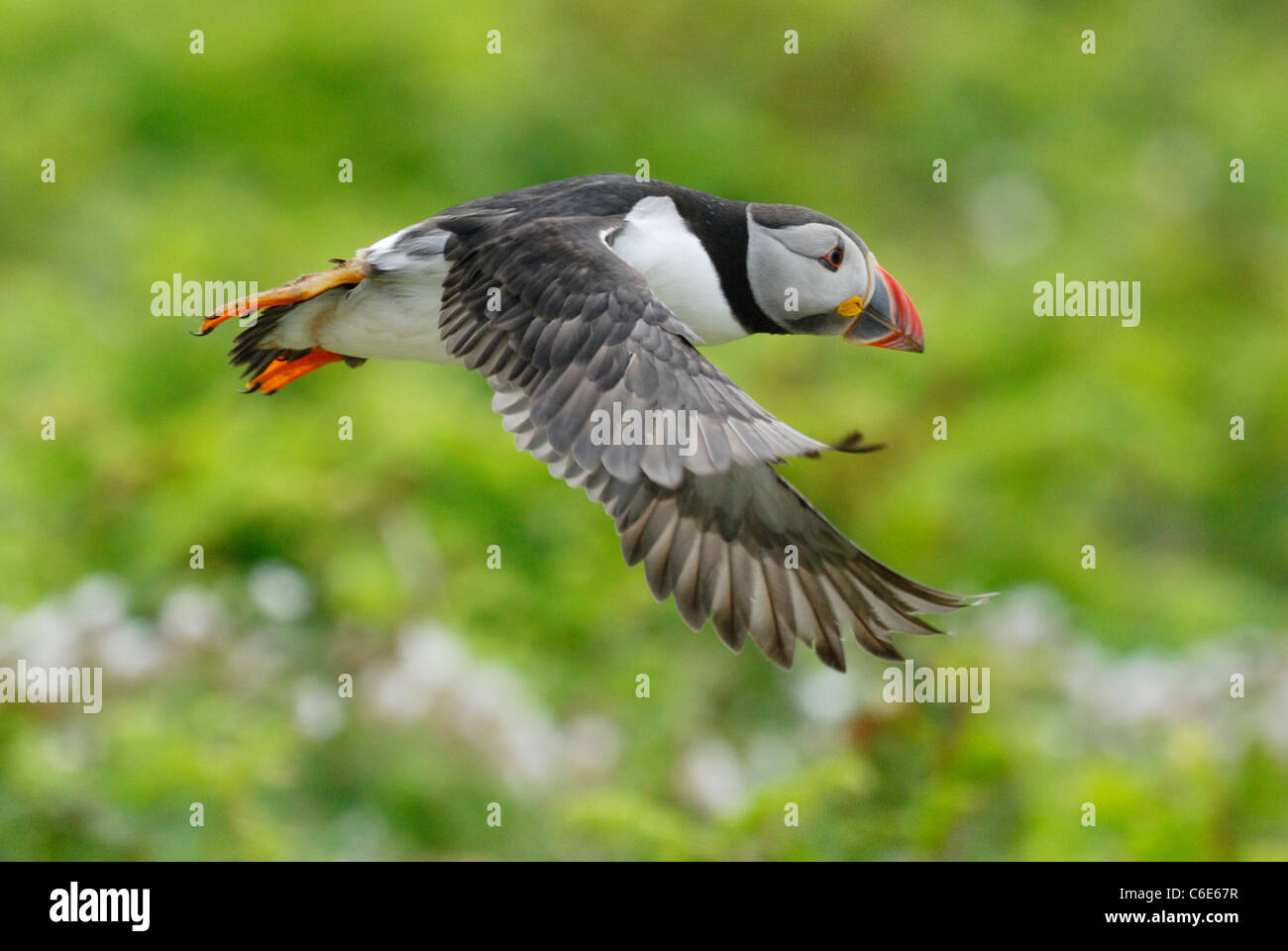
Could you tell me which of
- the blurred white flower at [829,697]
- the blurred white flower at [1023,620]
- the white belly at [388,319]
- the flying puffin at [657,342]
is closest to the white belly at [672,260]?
the flying puffin at [657,342]

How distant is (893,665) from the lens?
5906 mm

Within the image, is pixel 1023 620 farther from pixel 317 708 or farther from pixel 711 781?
pixel 317 708

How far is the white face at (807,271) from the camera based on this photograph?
391 centimetres

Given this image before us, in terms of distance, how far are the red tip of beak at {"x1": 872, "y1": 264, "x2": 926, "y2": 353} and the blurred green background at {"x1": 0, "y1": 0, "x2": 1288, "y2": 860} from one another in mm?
1262

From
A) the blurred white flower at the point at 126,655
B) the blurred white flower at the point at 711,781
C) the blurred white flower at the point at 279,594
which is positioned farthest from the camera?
the blurred white flower at the point at 279,594

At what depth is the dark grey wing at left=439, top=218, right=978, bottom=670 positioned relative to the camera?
133 inches

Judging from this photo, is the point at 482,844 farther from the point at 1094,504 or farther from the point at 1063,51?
the point at 1063,51

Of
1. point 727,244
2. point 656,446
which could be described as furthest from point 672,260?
point 656,446

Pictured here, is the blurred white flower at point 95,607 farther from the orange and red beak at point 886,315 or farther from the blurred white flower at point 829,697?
the orange and red beak at point 886,315

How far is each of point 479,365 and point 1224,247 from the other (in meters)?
9.50

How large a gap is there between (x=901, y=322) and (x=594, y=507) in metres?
3.49

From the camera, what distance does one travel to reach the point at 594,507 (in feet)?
24.0

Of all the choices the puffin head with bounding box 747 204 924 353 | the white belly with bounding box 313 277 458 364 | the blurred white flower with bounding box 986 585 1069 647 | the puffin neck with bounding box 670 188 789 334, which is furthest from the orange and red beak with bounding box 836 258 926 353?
the blurred white flower with bounding box 986 585 1069 647
